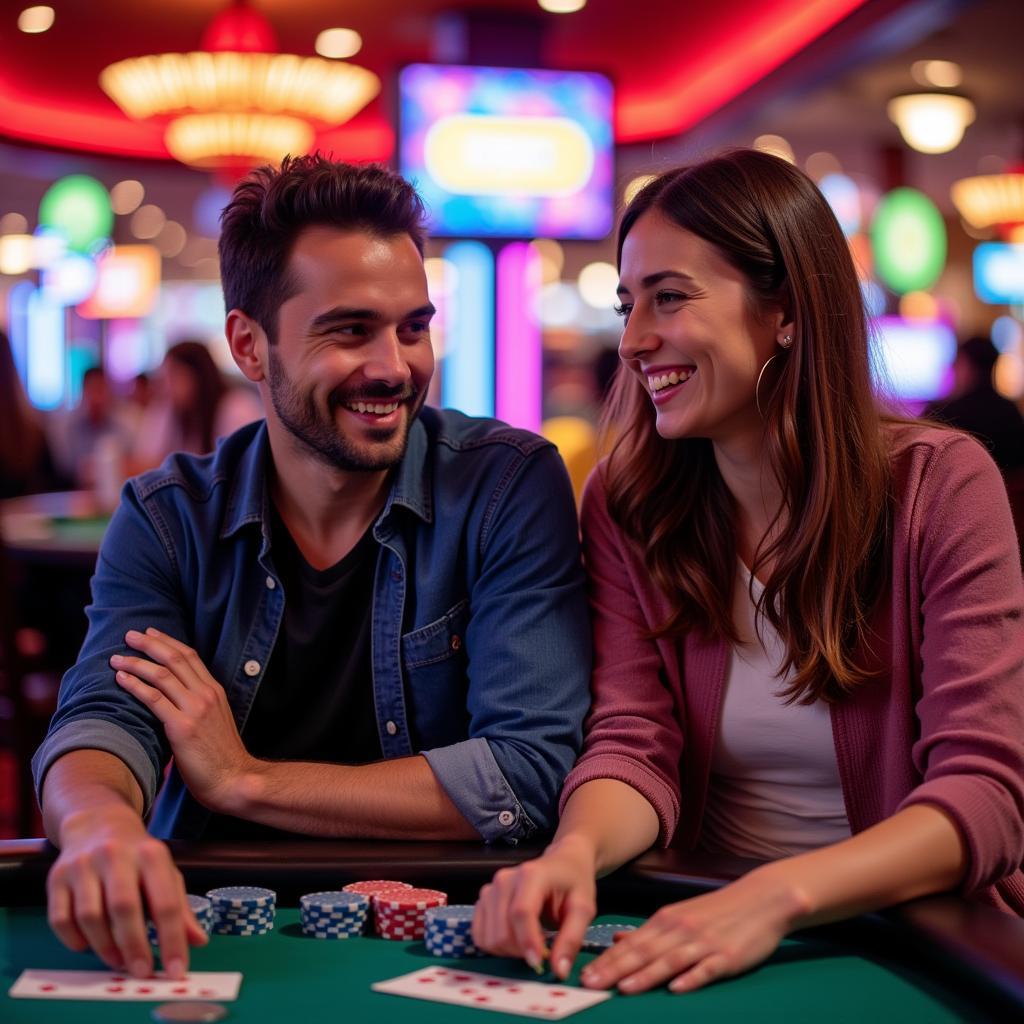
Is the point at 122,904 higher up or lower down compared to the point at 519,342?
lower down

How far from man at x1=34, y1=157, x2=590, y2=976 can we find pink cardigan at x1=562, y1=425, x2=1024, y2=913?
0.06 m

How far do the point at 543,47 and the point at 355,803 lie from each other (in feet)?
15.8

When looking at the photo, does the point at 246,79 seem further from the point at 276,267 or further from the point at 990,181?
the point at 990,181

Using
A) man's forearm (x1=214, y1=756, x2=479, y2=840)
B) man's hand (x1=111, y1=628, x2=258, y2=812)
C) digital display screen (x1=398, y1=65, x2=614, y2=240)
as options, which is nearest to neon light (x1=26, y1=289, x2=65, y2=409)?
digital display screen (x1=398, y1=65, x2=614, y2=240)

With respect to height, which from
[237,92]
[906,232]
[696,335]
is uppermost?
[906,232]

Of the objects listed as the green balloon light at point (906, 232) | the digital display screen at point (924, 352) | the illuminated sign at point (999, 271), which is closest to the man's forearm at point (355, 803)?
the green balloon light at point (906, 232)

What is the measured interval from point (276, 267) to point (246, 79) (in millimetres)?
A: 3872

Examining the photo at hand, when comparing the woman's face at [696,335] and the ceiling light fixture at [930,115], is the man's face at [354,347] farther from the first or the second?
the ceiling light fixture at [930,115]

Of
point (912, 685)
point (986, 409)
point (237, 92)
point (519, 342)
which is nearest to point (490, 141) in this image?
point (519, 342)

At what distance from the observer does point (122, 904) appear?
3.79ft

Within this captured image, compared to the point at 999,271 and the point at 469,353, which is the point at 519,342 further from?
the point at 999,271

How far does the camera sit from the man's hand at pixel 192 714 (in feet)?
5.34

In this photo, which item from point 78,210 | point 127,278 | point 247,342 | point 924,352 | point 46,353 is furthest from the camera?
point 46,353

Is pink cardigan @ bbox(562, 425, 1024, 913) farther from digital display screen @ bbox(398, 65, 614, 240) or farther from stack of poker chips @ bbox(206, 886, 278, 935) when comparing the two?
digital display screen @ bbox(398, 65, 614, 240)
